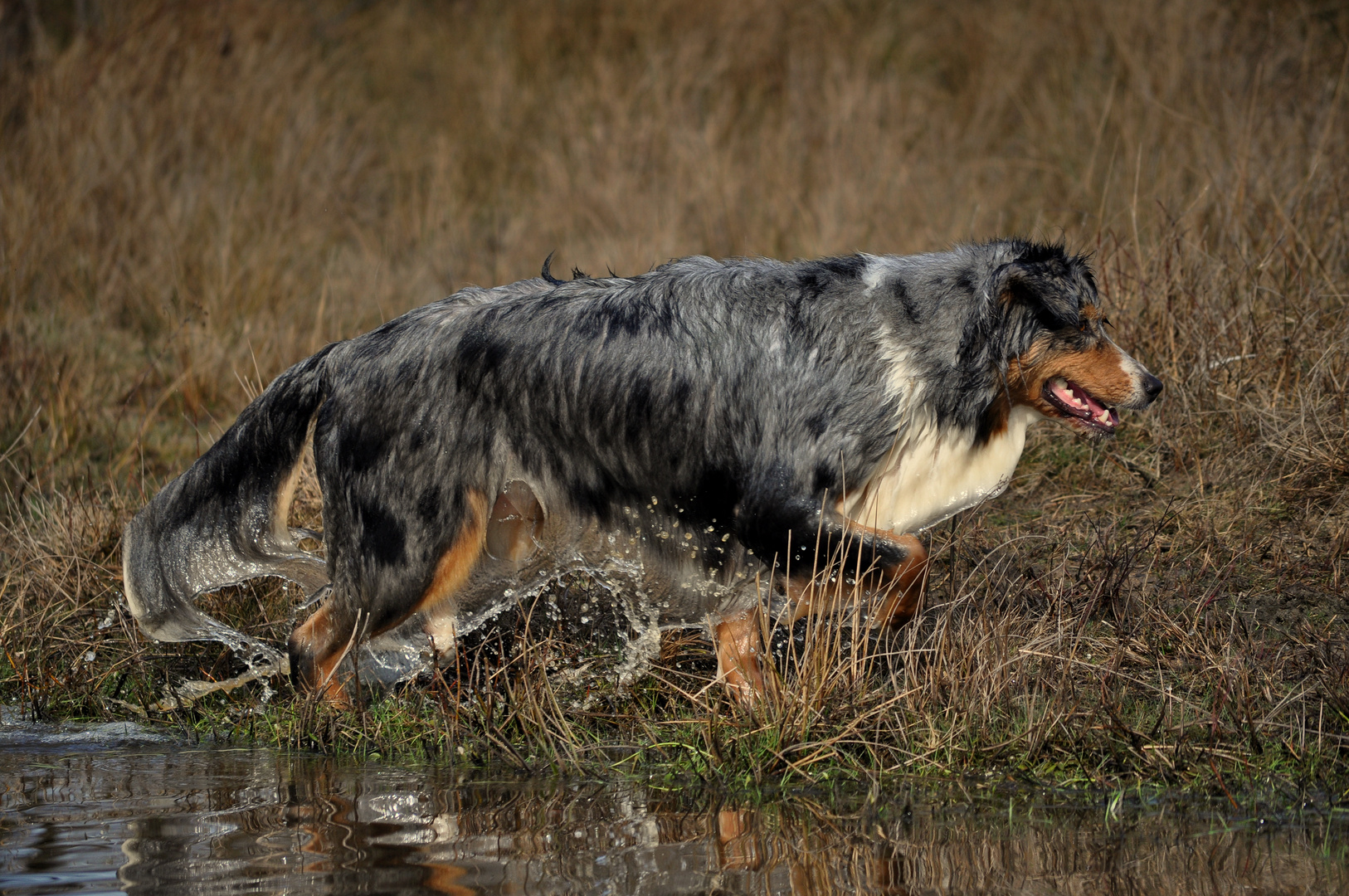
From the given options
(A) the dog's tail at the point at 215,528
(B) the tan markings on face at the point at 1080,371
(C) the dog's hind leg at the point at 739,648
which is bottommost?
(C) the dog's hind leg at the point at 739,648

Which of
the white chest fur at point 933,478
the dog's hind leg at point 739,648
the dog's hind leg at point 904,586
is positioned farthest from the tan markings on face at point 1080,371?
the dog's hind leg at point 739,648

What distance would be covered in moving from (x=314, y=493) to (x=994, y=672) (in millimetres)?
3260

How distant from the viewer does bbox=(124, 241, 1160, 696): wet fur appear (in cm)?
464

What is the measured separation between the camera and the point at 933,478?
475 centimetres

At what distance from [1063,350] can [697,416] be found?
1.22 meters

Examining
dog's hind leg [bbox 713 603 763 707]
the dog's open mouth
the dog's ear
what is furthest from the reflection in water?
the dog's ear

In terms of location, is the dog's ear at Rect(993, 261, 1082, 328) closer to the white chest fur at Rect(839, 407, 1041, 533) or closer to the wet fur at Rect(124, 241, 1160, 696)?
the wet fur at Rect(124, 241, 1160, 696)

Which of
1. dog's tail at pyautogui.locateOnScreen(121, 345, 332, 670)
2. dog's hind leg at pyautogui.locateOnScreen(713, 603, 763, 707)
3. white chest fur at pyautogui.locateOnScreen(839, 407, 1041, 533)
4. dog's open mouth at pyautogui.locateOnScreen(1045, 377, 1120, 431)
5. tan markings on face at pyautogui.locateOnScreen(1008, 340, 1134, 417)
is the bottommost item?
dog's hind leg at pyautogui.locateOnScreen(713, 603, 763, 707)

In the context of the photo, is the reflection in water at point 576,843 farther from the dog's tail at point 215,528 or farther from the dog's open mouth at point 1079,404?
the dog's open mouth at point 1079,404

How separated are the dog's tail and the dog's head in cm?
241

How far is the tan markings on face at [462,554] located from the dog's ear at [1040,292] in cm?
184

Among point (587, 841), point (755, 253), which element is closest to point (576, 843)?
point (587, 841)

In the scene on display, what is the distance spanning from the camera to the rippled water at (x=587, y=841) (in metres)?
3.33

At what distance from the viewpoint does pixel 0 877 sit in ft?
11.1
